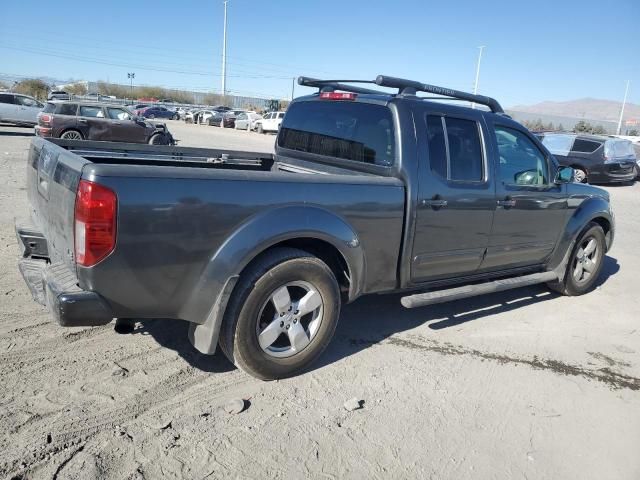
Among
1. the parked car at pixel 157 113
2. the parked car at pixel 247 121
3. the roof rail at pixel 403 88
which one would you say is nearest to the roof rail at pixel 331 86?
the roof rail at pixel 403 88

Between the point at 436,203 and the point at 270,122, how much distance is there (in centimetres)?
3341

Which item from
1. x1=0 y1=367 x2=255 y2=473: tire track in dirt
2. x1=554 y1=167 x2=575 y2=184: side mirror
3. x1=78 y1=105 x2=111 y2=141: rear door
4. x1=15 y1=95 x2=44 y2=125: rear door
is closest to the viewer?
x1=0 y1=367 x2=255 y2=473: tire track in dirt

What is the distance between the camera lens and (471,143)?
4371 mm

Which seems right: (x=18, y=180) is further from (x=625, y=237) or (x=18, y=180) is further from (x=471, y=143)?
(x=625, y=237)

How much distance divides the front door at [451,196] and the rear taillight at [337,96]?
0.65 metres

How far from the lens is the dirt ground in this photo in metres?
2.69

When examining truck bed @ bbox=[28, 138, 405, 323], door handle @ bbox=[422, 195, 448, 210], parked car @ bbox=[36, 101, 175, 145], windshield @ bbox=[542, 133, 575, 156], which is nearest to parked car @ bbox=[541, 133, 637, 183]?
windshield @ bbox=[542, 133, 575, 156]

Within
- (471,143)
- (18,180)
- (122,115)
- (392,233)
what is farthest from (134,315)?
(122,115)

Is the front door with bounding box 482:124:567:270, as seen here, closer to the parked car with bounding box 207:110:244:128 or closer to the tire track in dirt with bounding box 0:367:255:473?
the tire track in dirt with bounding box 0:367:255:473

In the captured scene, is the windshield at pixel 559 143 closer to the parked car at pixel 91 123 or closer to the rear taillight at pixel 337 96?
the parked car at pixel 91 123

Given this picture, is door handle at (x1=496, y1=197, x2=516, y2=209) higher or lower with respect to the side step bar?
higher

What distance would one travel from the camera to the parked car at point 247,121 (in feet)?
130

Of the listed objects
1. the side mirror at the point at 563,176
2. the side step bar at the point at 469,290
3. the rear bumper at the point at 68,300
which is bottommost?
the side step bar at the point at 469,290

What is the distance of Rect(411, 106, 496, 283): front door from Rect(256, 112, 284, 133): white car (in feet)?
104
